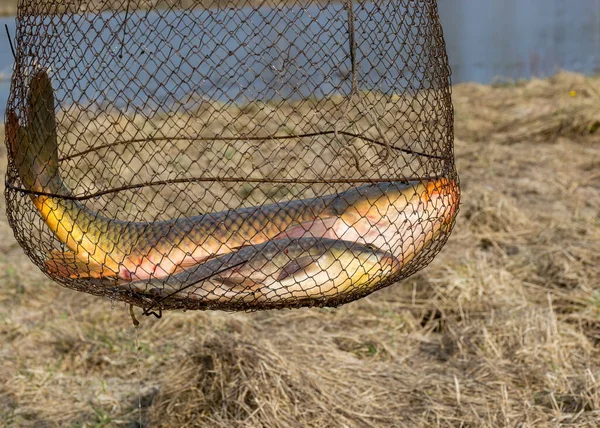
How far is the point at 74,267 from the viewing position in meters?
2.72

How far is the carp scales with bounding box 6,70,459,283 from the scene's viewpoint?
9.14 ft

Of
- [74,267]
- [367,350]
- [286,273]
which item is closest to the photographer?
[286,273]

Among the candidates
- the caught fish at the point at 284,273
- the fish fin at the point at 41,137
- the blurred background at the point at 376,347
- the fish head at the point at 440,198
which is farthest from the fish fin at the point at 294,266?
the blurred background at the point at 376,347

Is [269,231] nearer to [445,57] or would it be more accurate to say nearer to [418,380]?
[445,57]

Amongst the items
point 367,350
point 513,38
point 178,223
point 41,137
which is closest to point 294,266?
point 178,223

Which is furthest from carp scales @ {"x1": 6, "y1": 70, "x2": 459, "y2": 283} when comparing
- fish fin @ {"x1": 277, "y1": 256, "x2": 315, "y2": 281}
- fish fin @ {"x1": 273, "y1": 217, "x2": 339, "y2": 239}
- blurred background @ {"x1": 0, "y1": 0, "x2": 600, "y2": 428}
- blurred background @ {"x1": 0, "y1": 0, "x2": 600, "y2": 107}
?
blurred background @ {"x1": 0, "y1": 0, "x2": 600, "y2": 107}

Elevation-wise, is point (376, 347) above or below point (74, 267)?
below

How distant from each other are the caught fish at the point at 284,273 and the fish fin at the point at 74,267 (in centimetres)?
15

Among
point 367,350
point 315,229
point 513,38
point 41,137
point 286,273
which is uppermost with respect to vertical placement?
point 513,38

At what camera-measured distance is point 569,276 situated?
5.70 meters

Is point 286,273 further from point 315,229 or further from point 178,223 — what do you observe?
point 178,223

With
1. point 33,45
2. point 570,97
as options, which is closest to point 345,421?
point 33,45

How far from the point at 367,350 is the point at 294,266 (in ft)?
8.61

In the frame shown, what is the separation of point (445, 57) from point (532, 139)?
7.39m
